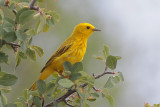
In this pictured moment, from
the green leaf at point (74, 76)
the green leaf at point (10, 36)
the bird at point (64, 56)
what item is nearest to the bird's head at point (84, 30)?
the bird at point (64, 56)

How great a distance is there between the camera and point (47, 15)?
278 cm

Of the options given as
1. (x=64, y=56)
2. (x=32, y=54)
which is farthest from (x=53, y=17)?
(x=64, y=56)

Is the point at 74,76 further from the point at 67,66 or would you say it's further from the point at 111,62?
the point at 111,62

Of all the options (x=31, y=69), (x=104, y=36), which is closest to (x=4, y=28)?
(x=31, y=69)

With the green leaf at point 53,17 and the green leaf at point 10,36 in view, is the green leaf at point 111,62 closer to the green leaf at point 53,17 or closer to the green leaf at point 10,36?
the green leaf at point 53,17

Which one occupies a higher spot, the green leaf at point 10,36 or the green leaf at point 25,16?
the green leaf at point 25,16

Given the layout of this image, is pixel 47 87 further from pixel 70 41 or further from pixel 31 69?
pixel 31 69

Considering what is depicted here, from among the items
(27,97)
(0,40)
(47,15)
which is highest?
(47,15)

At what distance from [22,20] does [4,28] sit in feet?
0.52

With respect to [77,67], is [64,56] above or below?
above

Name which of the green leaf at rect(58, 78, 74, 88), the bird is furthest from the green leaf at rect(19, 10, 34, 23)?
the bird

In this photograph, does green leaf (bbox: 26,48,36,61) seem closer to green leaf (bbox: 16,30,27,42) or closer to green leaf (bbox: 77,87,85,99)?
green leaf (bbox: 16,30,27,42)

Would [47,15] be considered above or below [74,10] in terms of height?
below

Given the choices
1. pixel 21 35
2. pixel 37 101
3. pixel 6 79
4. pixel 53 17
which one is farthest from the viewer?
pixel 53 17
